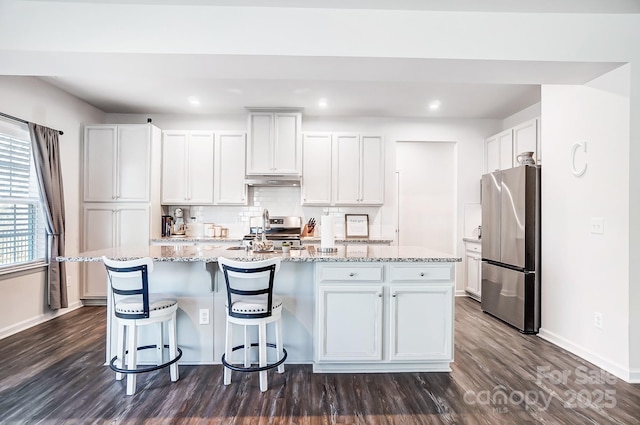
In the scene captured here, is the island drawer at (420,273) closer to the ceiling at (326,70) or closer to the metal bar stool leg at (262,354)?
the metal bar stool leg at (262,354)

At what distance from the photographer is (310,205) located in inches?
194

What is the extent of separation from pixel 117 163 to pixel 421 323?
430 centimetres

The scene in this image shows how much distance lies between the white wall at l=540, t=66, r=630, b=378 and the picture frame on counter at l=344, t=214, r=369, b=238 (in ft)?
7.51

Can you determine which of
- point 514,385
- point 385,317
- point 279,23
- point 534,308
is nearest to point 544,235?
point 534,308

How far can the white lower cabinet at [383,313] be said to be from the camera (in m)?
2.54

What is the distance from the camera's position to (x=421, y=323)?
8.42ft

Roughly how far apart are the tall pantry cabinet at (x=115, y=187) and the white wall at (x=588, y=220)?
4.80 meters

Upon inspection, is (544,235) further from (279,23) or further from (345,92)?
(279,23)

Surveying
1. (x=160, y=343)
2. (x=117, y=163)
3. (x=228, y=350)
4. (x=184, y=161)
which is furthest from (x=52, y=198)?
(x=228, y=350)

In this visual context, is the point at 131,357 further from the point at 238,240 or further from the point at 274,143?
the point at 274,143

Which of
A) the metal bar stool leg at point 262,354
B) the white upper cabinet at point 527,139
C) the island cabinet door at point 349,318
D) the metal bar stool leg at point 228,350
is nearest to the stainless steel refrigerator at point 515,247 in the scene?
the white upper cabinet at point 527,139

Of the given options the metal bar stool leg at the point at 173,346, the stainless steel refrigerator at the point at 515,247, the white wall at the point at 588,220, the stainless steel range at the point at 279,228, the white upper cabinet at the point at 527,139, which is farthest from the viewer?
the stainless steel range at the point at 279,228

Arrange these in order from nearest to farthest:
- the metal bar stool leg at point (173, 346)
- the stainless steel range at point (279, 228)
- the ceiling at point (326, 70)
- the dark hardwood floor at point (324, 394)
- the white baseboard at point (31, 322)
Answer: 1. the dark hardwood floor at point (324, 394)
2. the ceiling at point (326, 70)
3. the metal bar stool leg at point (173, 346)
4. the white baseboard at point (31, 322)
5. the stainless steel range at point (279, 228)

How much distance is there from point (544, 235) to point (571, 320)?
0.85 m
